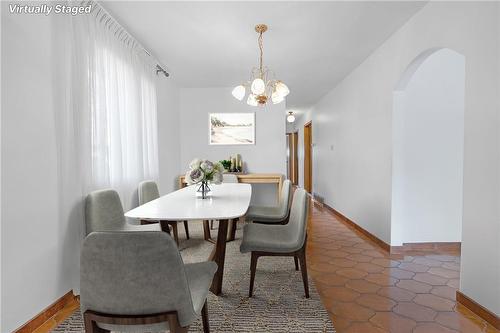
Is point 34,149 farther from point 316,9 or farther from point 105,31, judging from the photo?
point 316,9

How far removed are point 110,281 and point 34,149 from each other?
4.02ft

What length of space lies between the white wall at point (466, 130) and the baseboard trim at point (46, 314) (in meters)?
2.82

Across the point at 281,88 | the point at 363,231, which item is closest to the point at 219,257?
the point at 281,88

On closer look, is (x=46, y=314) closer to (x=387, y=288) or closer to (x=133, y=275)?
(x=133, y=275)

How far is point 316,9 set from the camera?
7.57 ft

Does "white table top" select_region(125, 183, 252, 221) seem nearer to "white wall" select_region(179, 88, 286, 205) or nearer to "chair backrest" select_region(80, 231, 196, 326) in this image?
"chair backrest" select_region(80, 231, 196, 326)

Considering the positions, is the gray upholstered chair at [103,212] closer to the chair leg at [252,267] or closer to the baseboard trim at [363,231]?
the chair leg at [252,267]

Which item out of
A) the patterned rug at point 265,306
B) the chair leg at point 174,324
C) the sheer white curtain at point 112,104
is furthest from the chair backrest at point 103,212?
the chair leg at point 174,324

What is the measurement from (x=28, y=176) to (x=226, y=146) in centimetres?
352

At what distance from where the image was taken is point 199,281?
1285 millimetres

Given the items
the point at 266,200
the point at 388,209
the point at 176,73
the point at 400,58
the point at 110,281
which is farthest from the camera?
the point at 266,200

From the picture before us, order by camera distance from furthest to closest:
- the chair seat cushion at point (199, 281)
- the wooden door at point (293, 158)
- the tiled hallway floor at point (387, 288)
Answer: the wooden door at point (293, 158) → the tiled hallway floor at point (387, 288) → the chair seat cushion at point (199, 281)

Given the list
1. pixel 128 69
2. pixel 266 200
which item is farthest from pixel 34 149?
pixel 266 200

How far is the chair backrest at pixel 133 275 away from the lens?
3.01 ft
